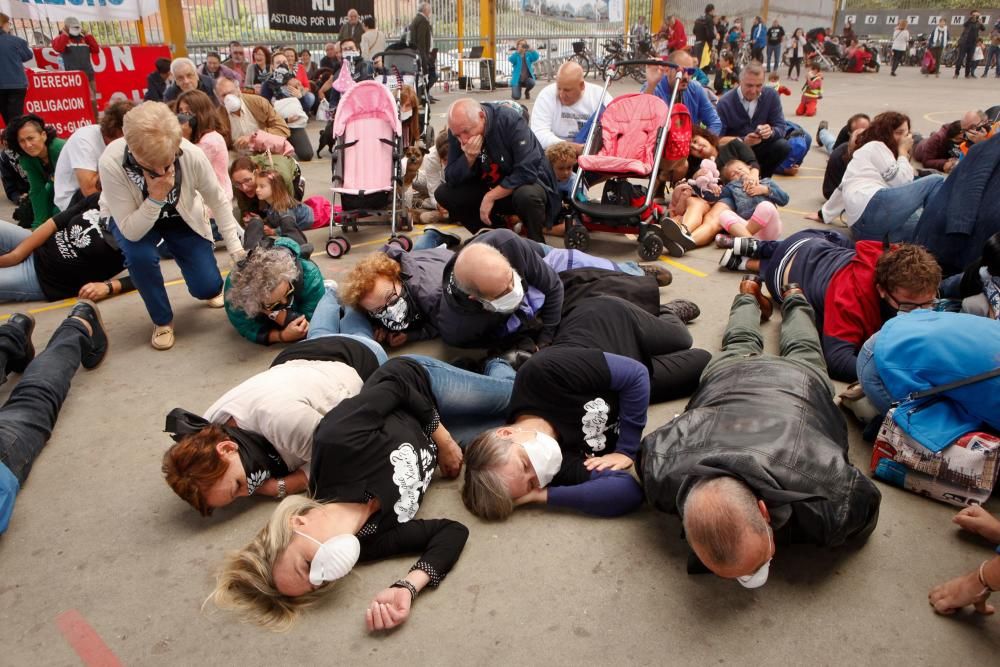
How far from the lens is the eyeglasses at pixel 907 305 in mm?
3070

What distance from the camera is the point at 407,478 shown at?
2.41 m

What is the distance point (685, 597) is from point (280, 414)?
1592mm

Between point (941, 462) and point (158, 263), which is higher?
point (158, 263)

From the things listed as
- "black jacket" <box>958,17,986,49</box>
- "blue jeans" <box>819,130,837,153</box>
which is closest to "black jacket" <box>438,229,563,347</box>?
"blue jeans" <box>819,130,837,153</box>

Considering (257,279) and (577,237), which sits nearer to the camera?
(257,279)

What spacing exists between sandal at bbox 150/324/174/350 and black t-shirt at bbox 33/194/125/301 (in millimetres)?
857

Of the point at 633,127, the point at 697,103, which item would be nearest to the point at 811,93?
the point at 697,103

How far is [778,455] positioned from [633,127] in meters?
4.07

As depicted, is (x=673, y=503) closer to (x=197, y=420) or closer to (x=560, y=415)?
(x=560, y=415)

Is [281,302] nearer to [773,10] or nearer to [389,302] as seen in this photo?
[389,302]

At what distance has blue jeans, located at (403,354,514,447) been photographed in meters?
2.84

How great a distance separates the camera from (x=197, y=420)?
2.54 metres

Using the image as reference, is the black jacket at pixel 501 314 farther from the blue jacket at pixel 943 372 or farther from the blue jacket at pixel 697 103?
the blue jacket at pixel 697 103

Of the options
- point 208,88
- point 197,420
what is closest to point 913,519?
point 197,420
